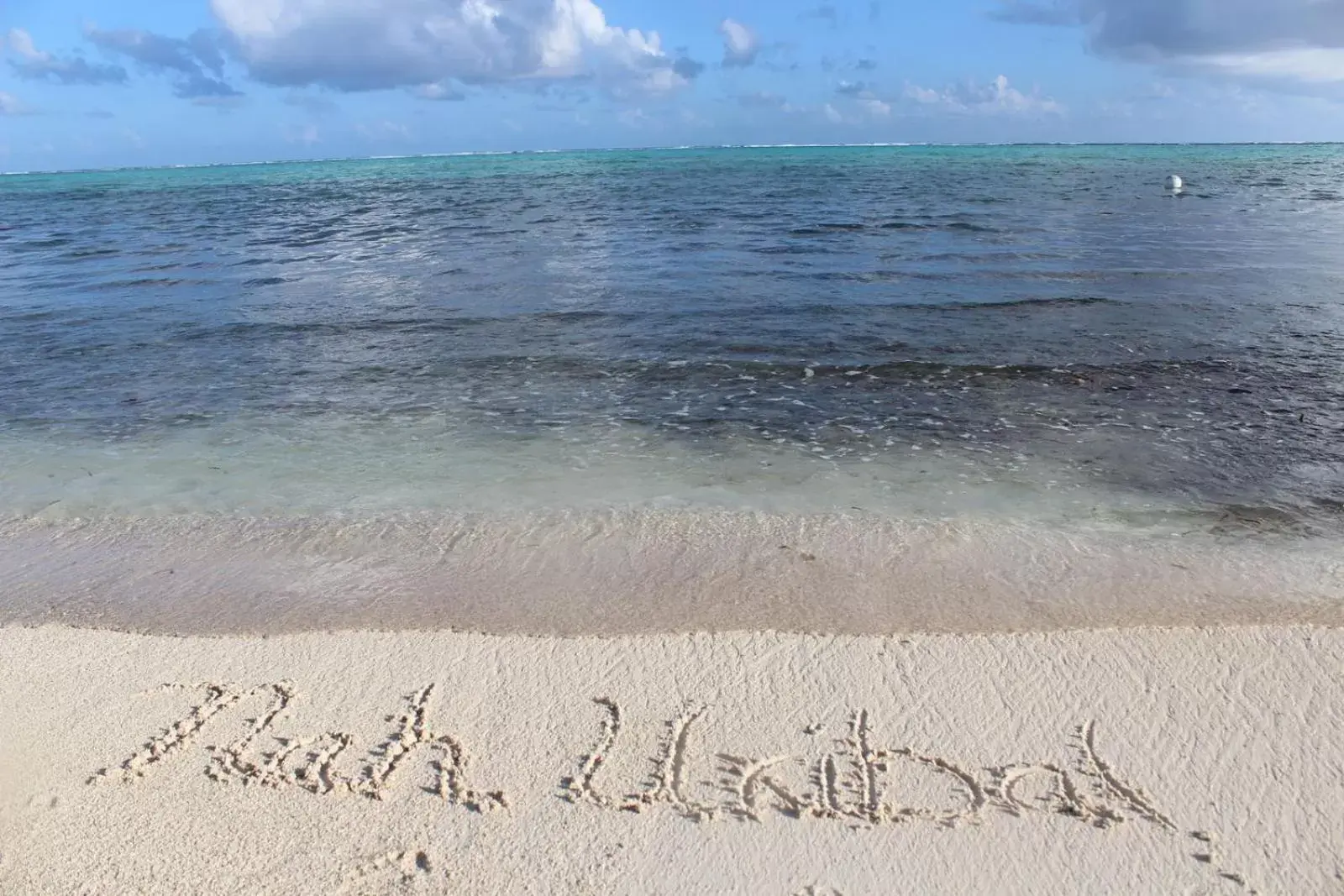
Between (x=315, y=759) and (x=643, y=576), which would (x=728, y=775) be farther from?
(x=643, y=576)

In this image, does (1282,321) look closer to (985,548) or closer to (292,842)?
(985,548)

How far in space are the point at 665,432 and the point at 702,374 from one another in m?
1.92

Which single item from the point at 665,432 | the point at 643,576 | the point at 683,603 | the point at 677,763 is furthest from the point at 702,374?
the point at 677,763

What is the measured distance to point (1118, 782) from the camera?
3426mm

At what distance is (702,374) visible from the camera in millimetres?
9570

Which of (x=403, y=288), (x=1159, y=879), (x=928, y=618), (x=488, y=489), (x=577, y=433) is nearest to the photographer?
(x=1159, y=879)

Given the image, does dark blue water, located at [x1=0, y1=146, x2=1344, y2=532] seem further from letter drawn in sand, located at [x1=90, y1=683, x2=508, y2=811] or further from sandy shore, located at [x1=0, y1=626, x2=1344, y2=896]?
letter drawn in sand, located at [x1=90, y1=683, x2=508, y2=811]

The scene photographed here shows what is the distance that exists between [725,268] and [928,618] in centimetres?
1203

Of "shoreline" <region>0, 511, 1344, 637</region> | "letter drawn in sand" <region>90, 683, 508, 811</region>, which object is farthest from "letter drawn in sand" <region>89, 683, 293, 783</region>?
"shoreline" <region>0, 511, 1344, 637</region>

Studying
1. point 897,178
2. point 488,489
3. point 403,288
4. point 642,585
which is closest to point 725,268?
point 403,288

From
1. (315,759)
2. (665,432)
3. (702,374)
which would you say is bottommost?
(315,759)

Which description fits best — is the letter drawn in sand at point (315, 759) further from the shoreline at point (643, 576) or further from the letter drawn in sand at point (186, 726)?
the shoreline at point (643, 576)

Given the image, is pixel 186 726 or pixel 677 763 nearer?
pixel 677 763

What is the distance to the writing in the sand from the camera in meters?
3.34
